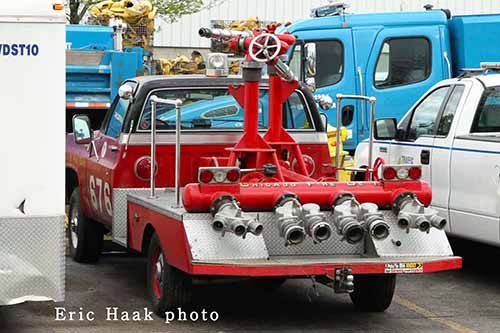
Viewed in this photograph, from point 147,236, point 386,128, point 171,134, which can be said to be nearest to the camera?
point 147,236

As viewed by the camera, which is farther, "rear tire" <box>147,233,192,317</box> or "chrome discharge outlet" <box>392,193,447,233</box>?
"rear tire" <box>147,233,192,317</box>

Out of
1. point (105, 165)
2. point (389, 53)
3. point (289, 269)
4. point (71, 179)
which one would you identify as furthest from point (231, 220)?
point (389, 53)

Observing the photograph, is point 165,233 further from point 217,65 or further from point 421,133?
point 421,133

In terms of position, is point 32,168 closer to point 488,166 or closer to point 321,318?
point 321,318

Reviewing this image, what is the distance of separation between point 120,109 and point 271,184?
2.71 metres

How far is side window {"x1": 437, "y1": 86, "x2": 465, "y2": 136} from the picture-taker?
36.5 ft

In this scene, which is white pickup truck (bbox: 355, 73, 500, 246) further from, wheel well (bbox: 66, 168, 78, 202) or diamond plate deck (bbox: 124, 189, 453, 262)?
wheel well (bbox: 66, 168, 78, 202)

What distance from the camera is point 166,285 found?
8.84m

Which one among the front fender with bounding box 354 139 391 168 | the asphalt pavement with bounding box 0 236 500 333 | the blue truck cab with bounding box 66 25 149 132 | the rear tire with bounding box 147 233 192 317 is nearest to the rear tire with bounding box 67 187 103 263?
the asphalt pavement with bounding box 0 236 500 333

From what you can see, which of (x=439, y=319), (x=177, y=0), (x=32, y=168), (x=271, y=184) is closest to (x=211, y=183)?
(x=271, y=184)

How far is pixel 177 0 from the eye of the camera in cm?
2758

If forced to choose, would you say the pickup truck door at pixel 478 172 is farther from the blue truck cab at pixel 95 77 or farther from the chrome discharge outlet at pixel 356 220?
the blue truck cab at pixel 95 77

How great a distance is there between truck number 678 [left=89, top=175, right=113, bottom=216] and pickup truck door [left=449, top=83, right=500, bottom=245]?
321cm

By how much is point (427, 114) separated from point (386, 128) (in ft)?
1.60
